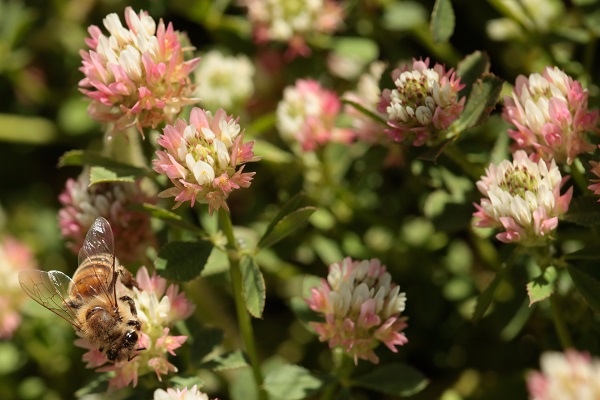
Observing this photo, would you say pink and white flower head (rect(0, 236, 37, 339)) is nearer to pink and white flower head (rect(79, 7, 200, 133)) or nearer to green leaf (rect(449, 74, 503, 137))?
pink and white flower head (rect(79, 7, 200, 133))

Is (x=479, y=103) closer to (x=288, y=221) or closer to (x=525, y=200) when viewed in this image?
(x=525, y=200)

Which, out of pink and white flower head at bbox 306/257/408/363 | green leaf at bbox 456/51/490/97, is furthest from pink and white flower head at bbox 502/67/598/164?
pink and white flower head at bbox 306/257/408/363

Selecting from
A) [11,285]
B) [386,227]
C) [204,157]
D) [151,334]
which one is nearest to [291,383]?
[151,334]

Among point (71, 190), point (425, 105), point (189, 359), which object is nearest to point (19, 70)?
point (71, 190)

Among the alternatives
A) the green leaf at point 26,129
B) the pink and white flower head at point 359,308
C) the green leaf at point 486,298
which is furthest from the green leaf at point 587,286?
the green leaf at point 26,129

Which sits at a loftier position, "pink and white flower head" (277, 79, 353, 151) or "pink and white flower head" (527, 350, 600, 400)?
"pink and white flower head" (527, 350, 600, 400)

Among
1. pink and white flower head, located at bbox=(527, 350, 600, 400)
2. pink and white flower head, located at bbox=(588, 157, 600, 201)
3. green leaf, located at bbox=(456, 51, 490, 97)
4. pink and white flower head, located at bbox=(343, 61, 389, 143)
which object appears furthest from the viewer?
pink and white flower head, located at bbox=(343, 61, 389, 143)

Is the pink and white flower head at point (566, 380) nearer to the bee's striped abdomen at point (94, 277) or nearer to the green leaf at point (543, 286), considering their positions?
the green leaf at point (543, 286)
